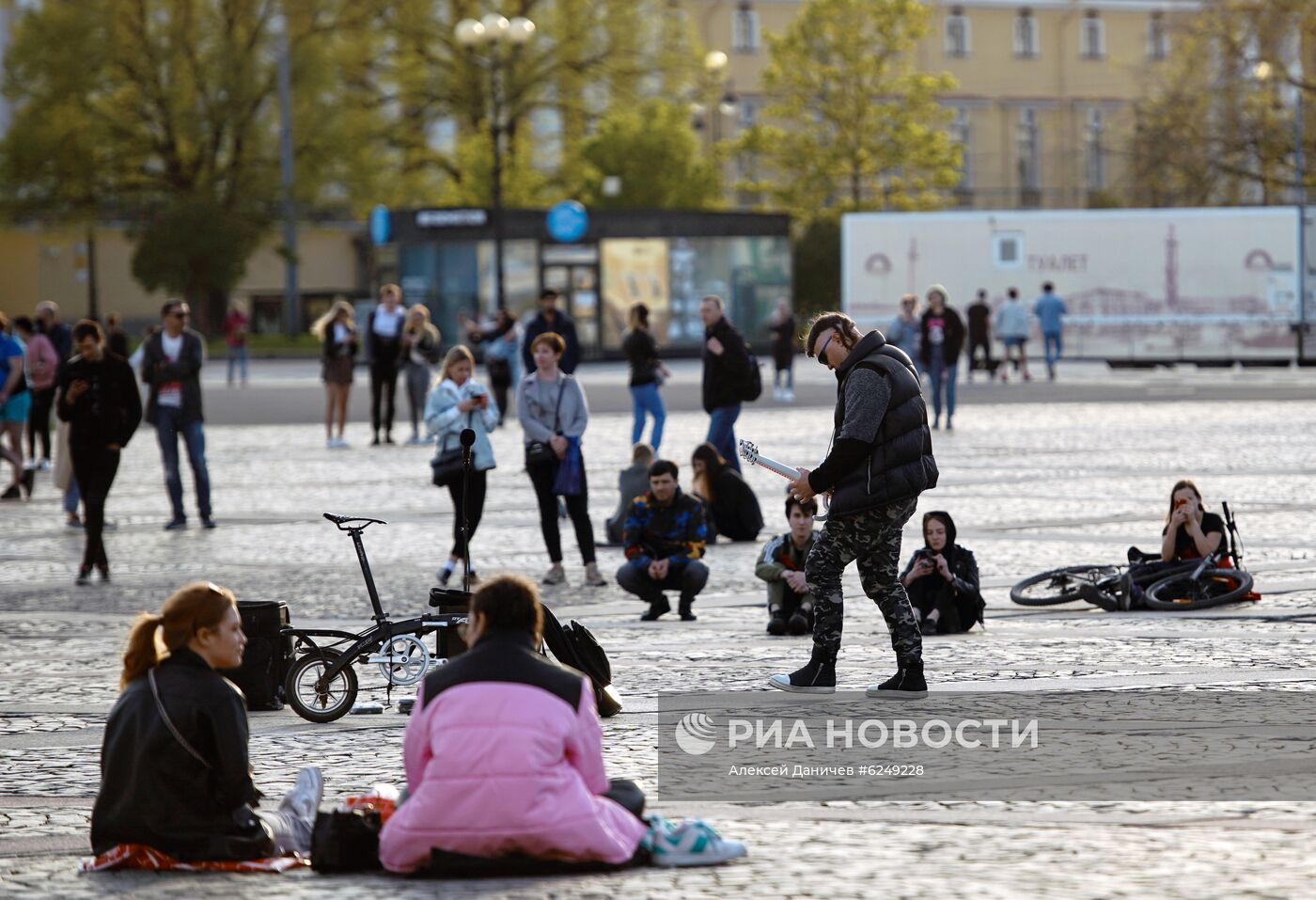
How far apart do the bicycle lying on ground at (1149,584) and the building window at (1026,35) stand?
241ft

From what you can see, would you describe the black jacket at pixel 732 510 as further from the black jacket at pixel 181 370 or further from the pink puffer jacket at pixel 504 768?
the pink puffer jacket at pixel 504 768

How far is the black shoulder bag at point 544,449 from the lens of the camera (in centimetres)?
1392


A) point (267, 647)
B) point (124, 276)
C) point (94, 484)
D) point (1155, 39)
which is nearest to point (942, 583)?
point (267, 647)

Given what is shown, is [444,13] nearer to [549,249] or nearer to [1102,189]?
[549,249]

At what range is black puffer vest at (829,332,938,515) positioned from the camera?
9.36 m

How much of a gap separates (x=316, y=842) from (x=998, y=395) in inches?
1142

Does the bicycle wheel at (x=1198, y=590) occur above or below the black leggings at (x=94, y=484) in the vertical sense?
below

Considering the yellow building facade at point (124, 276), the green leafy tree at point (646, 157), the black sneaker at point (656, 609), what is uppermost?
the green leafy tree at point (646, 157)

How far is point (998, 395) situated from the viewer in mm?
→ 34875

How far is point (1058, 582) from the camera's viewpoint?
41.6ft

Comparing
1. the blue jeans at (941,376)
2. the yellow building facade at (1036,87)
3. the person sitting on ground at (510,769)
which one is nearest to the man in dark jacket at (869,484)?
the person sitting on ground at (510,769)

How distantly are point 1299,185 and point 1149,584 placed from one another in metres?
→ 39.7

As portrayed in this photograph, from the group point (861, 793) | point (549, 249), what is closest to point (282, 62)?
point (549, 249)

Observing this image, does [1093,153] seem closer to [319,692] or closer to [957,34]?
[957,34]
